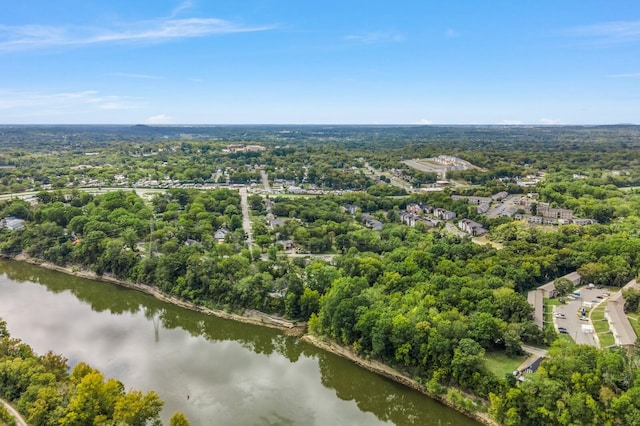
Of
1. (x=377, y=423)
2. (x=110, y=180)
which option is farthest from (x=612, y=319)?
(x=110, y=180)

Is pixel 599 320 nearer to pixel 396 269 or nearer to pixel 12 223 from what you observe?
pixel 396 269

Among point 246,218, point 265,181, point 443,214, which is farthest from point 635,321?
point 265,181

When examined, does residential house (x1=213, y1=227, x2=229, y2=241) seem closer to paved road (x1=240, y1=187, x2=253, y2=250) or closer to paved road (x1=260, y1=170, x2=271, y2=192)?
paved road (x1=240, y1=187, x2=253, y2=250)

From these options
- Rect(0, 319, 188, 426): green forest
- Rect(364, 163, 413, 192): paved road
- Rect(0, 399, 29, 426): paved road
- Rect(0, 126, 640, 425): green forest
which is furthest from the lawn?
Rect(364, 163, 413, 192): paved road

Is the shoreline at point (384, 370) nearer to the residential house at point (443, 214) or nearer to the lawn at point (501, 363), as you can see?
the lawn at point (501, 363)

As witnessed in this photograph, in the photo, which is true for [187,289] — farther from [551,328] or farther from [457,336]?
[551,328]

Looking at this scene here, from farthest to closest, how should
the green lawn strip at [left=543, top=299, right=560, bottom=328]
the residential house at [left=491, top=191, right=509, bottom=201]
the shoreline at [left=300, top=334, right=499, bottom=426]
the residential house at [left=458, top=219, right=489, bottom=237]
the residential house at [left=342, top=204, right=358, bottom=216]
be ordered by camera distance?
the residential house at [left=491, top=191, right=509, bottom=201]
the residential house at [left=342, top=204, right=358, bottom=216]
the residential house at [left=458, top=219, right=489, bottom=237]
the green lawn strip at [left=543, top=299, right=560, bottom=328]
the shoreline at [left=300, top=334, right=499, bottom=426]
